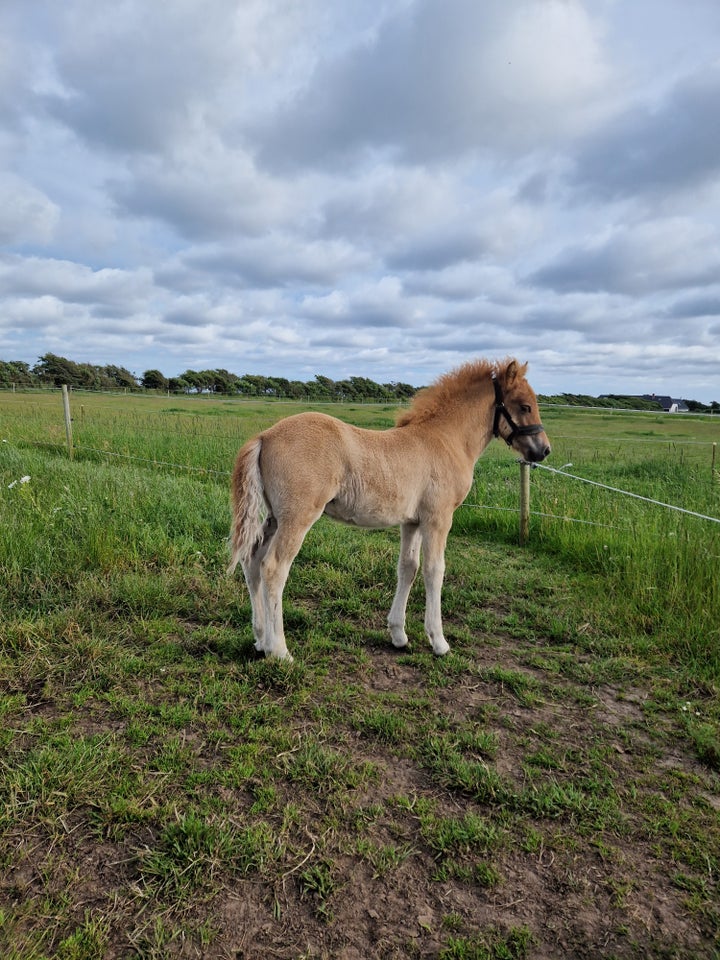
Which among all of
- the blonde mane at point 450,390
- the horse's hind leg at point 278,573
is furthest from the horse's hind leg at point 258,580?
the blonde mane at point 450,390

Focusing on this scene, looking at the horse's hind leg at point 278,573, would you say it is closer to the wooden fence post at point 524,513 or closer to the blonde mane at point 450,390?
the blonde mane at point 450,390

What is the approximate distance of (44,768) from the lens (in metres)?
2.46

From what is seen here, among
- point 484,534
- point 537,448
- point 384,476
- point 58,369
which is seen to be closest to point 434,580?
point 384,476

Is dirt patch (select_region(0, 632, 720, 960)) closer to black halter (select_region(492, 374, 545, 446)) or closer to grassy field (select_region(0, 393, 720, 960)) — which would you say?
grassy field (select_region(0, 393, 720, 960))

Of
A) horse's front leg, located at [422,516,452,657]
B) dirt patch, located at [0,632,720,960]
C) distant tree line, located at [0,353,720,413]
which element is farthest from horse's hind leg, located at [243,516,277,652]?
distant tree line, located at [0,353,720,413]

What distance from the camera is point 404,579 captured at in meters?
4.14

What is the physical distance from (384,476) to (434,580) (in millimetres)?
929

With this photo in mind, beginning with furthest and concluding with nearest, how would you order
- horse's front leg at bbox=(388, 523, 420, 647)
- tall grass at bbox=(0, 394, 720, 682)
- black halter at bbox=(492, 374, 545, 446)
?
black halter at bbox=(492, 374, 545, 446), tall grass at bbox=(0, 394, 720, 682), horse's front leg at bbox=(388, 523, 420, 647)

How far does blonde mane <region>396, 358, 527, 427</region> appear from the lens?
171 inches

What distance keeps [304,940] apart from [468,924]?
2.03 feet

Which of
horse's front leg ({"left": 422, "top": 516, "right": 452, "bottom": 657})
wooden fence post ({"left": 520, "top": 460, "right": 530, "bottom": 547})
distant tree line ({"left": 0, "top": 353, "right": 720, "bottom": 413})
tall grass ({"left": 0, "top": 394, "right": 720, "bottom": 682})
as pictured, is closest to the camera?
horse's front leg ({"left": 422, "top": 516, "right": 452, "bottom": 657})

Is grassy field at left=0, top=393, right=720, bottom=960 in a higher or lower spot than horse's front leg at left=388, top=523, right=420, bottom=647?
lower

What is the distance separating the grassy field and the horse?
0.51 meters

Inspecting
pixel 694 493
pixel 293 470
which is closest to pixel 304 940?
pixel 293 470
